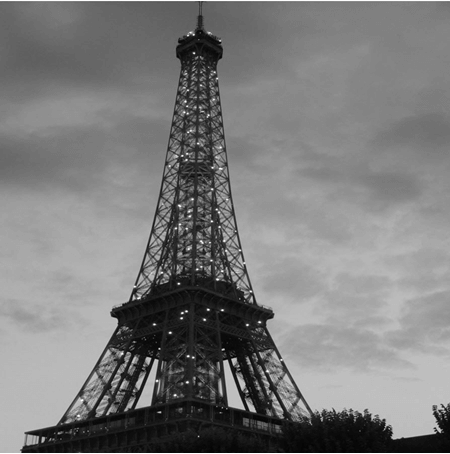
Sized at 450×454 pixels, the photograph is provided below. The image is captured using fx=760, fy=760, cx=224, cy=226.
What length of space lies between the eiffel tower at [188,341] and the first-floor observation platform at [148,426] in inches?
4.3

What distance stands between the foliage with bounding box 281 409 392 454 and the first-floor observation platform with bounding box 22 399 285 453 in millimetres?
12001

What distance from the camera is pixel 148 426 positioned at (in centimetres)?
7681

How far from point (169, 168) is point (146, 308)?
2425 centimetres

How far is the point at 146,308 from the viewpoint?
91.8 metres

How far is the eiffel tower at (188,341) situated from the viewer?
261 ft

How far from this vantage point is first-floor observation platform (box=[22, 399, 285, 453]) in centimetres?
7588

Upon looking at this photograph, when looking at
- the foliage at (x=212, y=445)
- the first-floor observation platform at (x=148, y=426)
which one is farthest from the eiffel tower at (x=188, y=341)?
the foliage at (x=212, y=445)

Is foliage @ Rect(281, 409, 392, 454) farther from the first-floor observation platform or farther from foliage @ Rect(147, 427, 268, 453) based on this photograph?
the first-floor observation platform

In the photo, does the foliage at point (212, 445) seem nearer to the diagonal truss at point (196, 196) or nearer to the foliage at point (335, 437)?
the foliage at point (335, 437)

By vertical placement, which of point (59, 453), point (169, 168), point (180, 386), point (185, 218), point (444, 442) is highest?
point (169, 168)

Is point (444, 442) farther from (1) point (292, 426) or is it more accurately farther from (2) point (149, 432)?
(2) point (149, 432)

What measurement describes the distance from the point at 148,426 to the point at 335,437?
71.4 ft

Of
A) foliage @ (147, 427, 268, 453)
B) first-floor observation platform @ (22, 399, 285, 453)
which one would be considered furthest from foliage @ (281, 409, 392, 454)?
first-floor observation platform @ (22, 399, 285, 453)

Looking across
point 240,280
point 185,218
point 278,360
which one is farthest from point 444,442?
point 185,218
